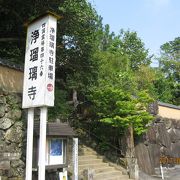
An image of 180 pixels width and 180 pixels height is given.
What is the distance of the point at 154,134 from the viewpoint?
19.1 m

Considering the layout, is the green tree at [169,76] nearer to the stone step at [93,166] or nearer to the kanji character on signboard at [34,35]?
the stone step at [93,166]

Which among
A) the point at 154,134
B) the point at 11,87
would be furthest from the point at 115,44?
the point at 11,87

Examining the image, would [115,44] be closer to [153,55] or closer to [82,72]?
[153,55]

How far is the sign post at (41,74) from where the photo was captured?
8.50m

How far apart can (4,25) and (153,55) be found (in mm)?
23016

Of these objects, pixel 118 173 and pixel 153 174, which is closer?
pixel 118 173

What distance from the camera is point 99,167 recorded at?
1426 cm

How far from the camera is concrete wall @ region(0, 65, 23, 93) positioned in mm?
11160

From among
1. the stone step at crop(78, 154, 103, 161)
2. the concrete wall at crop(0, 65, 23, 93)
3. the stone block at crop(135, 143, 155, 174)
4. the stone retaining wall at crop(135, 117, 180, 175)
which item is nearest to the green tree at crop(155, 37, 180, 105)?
Answer: the stone retaining wall at crop(135, 117, 180, 175)

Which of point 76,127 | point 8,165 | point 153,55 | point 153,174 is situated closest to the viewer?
point 8,165

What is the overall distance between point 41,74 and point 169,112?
17.3 metres

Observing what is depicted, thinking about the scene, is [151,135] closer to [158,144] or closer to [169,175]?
[158,144]

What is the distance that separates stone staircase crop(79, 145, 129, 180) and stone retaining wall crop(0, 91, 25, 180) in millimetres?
3212
